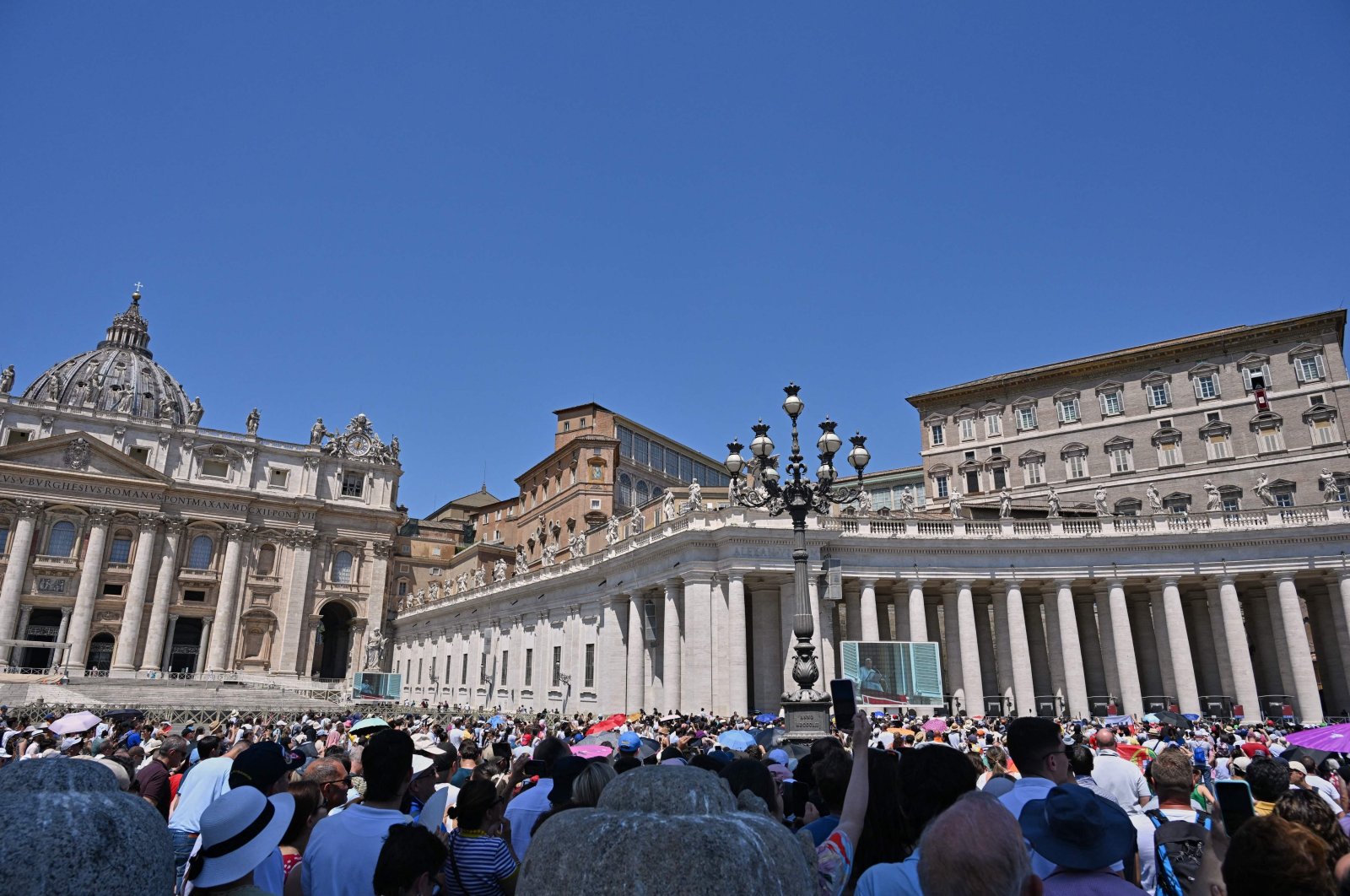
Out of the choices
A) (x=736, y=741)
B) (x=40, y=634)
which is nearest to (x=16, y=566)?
(x=40, y=634)

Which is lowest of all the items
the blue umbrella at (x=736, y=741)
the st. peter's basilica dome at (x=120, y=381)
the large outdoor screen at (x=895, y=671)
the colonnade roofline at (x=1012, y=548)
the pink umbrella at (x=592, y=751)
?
the blue umbrella at (x=736, y=741)

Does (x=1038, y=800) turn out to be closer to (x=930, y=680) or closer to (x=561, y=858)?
(x=561, y=858)

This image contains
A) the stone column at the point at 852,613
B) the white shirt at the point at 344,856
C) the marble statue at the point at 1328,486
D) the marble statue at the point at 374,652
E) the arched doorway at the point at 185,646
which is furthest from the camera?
the marble statue at the point at 374,652

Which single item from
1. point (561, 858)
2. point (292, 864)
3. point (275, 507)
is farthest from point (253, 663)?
point (561, 858)

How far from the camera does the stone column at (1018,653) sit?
35281 millimetres

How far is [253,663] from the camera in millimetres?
67562

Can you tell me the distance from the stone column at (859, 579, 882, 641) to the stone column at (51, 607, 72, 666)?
59667 mm

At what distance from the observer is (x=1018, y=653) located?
3591 centimetres

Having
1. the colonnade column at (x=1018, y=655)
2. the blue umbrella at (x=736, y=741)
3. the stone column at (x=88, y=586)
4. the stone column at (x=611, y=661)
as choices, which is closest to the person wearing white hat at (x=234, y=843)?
the blue umbrella at (x=736, y=741)

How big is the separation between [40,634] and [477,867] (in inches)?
2945

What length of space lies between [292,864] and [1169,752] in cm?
610

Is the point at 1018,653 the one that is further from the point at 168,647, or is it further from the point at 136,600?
the point at 136,600

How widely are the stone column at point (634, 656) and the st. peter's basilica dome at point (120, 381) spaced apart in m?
63.5

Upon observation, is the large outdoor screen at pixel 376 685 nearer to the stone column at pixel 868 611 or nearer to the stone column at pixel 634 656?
the stone column at pixel 634 656
